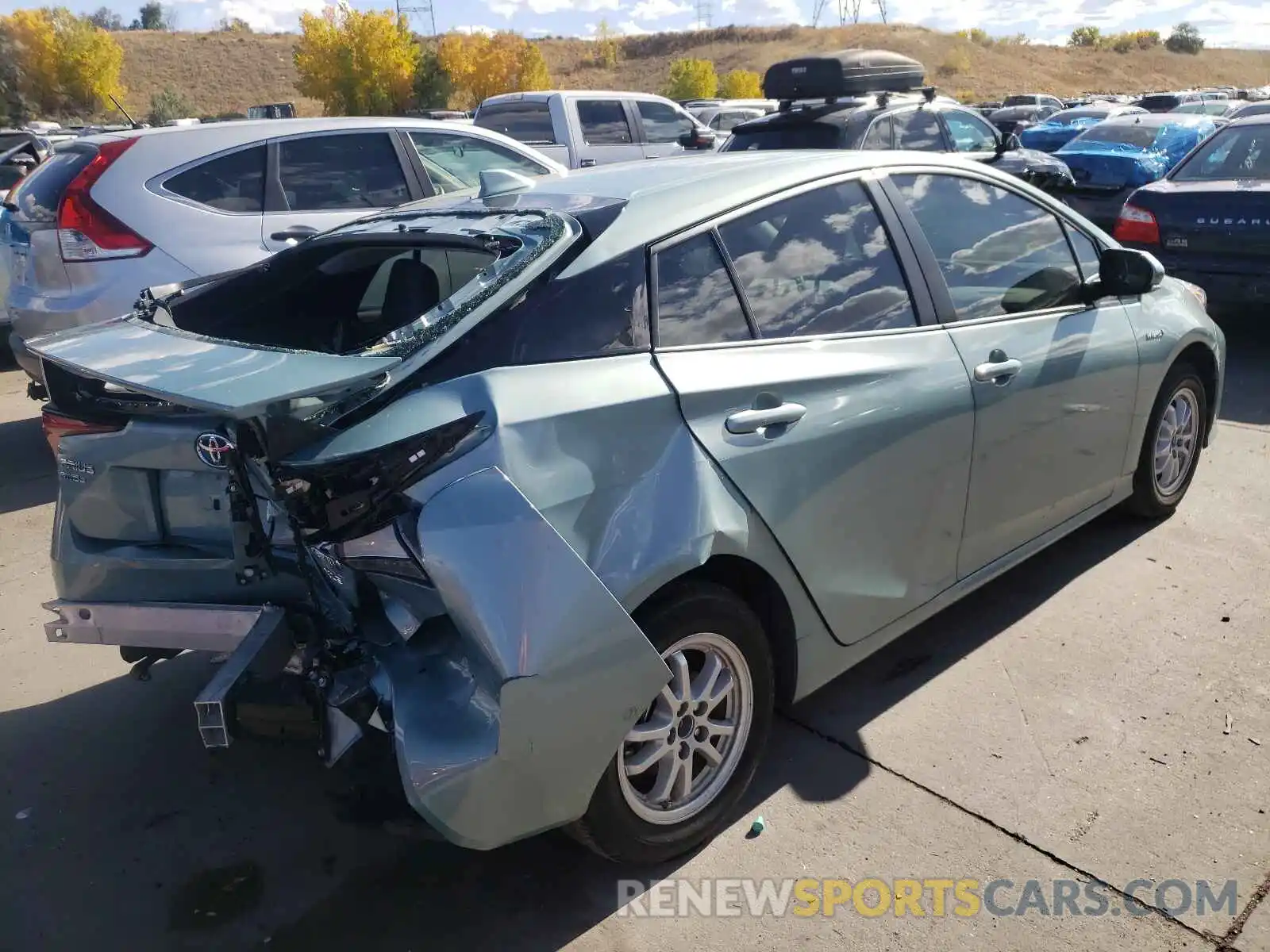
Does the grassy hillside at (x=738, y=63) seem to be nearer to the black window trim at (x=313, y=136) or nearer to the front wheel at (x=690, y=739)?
the black window trim at (x=313, y=136)

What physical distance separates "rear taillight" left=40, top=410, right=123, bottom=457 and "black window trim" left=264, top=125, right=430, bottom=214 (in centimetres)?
364

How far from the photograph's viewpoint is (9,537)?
529 centimetres

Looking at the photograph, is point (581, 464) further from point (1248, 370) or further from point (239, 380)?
point (1248, 370)

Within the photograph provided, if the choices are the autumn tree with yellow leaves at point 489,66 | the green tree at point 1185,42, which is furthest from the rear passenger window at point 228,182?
the green tree at point 1185,42

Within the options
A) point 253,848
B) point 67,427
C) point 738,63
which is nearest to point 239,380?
point 67,427

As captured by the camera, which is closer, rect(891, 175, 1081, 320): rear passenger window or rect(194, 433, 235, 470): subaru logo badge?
rect(194, 433, 235, 470): subaru logo badge

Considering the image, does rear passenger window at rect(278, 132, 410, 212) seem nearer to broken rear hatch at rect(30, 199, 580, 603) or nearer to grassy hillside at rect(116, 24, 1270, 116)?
broken rear hatch at rect(30, 199, 580, 603)

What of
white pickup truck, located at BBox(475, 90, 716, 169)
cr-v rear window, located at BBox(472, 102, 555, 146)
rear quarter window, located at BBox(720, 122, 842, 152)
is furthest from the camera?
cr-v rear window, located at BBox(472, 102, 555, 146)

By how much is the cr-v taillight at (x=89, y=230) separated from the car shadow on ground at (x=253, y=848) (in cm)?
307

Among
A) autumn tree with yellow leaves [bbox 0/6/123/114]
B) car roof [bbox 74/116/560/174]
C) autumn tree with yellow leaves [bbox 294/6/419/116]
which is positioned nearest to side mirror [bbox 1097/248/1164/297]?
car roof [bbox 74/116/560/174]

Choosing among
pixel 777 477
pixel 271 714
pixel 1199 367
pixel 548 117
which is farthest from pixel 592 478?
pixel 548 117

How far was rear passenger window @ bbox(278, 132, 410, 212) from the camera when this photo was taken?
255 inches

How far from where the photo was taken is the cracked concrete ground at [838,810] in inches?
103

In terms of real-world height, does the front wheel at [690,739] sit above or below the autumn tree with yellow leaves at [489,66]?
below
